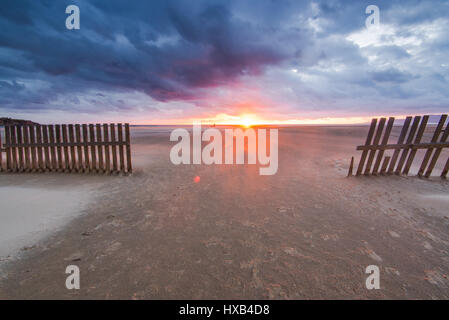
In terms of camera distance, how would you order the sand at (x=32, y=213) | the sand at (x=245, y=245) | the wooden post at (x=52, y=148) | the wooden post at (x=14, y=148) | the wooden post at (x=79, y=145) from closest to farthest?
1. the sand at (x=245, y=245)
2. the sand at (x=32, y=213)
3. the wooden post at (x=79, y=145)
4. the wooden post at (x=52, y=148)
5. the wooden post at (x=14, y=148)

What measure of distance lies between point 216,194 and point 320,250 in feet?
10.3

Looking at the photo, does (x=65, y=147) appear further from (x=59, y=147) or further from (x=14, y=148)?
(x=14, y=148)

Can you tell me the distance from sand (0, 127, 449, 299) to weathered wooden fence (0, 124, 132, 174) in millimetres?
1771

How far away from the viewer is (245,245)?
319 cm

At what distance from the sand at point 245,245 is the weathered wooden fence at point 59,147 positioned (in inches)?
69.7

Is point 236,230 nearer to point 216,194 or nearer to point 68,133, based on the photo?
point 216,194

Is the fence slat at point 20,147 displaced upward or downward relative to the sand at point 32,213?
upward

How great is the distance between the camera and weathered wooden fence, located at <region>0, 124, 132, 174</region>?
7.48 m

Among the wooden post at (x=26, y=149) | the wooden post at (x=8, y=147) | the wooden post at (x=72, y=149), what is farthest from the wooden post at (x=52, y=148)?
the wooden post at (x=8, y=147)

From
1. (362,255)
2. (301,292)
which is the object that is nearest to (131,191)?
(301,292)

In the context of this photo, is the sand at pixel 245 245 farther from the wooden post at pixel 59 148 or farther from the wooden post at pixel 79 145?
the wooden post at pixel 79 145

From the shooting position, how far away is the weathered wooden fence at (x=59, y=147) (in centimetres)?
748

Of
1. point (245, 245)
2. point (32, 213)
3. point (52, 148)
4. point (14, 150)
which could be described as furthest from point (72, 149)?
point (245, 245)

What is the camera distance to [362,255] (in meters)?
2.94
